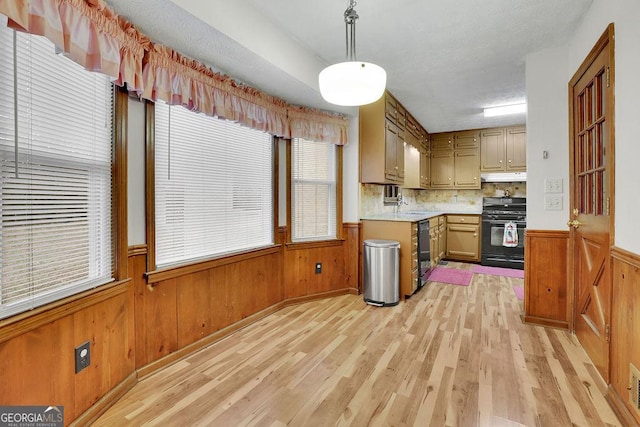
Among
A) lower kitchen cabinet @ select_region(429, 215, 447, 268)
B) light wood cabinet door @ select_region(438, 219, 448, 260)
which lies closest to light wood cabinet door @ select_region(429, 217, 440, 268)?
lower kitchen cabinet @ select_region(429, 215, 447, 268)

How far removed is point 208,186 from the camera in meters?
2.49

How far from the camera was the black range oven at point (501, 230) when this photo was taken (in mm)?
4957

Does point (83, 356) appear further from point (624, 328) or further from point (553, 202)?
point (553, 202)

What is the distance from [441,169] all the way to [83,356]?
6.03 metres

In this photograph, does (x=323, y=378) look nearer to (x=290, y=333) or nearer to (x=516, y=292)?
(x=290, y=333)

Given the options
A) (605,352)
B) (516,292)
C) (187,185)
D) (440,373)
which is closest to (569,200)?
(605,352)

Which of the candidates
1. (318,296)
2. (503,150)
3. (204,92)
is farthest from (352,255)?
(503,150)

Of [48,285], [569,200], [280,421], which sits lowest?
[280,421]

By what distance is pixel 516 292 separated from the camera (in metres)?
3.79

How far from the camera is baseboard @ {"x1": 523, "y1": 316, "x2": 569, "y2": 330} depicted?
8.82 ft

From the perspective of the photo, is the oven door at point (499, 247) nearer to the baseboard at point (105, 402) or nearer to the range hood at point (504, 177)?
the range hood at point (504, 177)

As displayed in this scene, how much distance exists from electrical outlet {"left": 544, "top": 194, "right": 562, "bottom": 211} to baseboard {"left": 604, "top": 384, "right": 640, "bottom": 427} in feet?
4.98

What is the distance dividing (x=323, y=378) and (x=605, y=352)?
70.3 inches

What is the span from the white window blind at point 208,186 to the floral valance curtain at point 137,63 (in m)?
0.17
